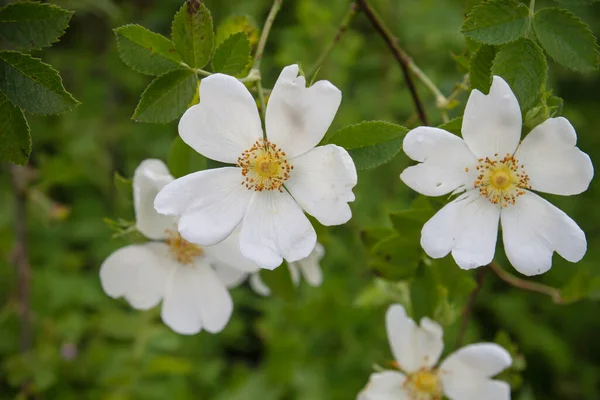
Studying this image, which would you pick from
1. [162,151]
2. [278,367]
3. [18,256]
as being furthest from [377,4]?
[18,256]

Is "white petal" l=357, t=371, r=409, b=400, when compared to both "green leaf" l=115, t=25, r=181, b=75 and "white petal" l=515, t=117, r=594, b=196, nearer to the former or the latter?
"white petal" l=515, t=117, r=594, b=196

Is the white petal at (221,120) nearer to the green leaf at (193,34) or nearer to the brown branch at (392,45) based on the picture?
the green leaf at (193,34)

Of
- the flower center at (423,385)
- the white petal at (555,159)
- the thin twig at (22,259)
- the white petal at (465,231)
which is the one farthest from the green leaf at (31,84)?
the thin twig at (22,259)

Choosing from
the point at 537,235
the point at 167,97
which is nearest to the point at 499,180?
the point at 537,235

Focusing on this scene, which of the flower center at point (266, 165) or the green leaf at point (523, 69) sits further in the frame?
the flower center at point (266, 165)

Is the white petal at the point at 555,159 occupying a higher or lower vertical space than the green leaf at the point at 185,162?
higher

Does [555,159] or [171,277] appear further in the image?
[171,277]

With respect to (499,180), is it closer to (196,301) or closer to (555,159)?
(555,159)
